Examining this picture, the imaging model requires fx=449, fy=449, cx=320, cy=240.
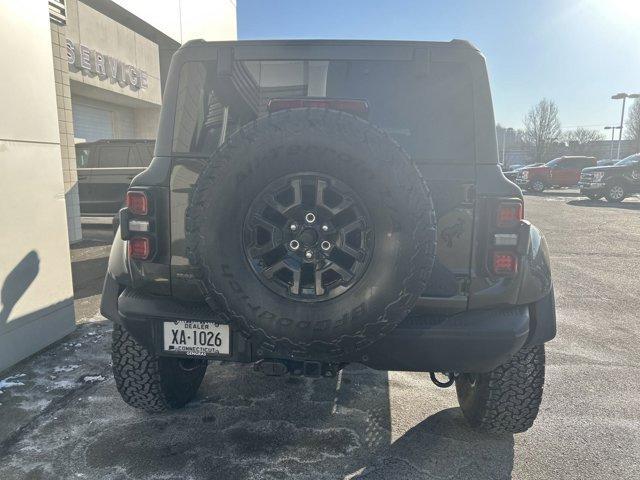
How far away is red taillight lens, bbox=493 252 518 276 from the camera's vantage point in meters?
2.01

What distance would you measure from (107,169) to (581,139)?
67864 millimetres

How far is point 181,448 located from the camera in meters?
2.43

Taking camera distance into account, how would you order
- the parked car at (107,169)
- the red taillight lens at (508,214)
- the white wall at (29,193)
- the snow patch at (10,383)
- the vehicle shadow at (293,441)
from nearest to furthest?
the red taillight lens at (508,214), the vehicle shadow at (293,441), the snow patch at (10,383), the white wall at (29,193), the parked car at (107,169)

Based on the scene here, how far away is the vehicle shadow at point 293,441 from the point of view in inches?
89.7

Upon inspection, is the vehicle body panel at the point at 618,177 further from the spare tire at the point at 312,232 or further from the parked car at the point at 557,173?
the spare tire at the point at 312,232

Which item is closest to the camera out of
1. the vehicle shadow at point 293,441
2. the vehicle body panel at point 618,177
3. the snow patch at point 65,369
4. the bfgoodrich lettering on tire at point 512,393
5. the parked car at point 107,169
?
the vehicle shadow at point 293,441

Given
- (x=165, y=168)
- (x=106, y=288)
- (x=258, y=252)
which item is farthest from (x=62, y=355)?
(x=258, y=252)

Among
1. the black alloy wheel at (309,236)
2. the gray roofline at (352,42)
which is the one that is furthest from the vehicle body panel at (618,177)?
the black alloy wheel at (309,236)

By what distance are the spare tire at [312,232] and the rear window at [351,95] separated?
448 mm

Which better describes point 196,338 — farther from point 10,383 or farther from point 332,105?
point 10,383

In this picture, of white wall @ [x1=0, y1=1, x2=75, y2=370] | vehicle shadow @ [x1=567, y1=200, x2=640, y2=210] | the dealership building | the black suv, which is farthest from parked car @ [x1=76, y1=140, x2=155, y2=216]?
vehicle shadow @ [x1=567, y1=200, x2=640, y2=210]

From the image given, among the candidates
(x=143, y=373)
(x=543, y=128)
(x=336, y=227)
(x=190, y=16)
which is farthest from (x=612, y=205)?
→ (x=543, y=128)

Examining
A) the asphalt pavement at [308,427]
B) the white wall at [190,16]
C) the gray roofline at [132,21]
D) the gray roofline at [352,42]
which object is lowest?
the asphalt pavement at [308,427]

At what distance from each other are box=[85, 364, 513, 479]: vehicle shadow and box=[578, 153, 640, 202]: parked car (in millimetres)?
18033
